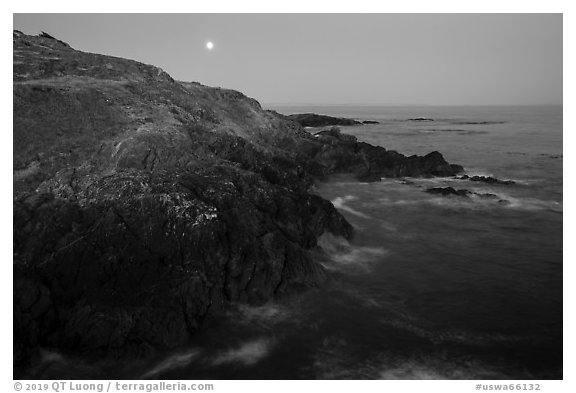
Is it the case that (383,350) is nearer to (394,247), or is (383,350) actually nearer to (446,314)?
(446,314)

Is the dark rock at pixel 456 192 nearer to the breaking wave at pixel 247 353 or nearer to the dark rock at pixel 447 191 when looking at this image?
the dark rock at pixel 447 191

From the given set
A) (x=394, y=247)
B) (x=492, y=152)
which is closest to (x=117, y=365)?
(x=394, y=247)

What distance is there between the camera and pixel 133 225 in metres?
17.8

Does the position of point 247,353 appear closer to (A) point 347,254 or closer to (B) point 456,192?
(A) point 347,254

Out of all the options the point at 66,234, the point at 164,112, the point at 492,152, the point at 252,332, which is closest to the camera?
the point at 252,332

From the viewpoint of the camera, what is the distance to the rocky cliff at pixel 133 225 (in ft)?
49.7

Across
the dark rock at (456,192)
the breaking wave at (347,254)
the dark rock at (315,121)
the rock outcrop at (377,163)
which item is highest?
the dark rock at (315,121)

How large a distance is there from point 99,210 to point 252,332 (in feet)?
30.7

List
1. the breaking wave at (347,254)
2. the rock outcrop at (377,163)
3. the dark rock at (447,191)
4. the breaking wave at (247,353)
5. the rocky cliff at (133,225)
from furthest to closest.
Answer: the rock outcrop at (377,163) → the dark rock at (447,191) → the breaking wave at (347,254) → the rocky cliff at (133,225) → the breaking wave at (247,353)

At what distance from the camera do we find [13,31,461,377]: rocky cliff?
49.7ft

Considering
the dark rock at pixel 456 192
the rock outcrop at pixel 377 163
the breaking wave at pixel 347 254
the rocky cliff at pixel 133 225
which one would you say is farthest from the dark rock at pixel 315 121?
the breaking wave at pixel 347 254

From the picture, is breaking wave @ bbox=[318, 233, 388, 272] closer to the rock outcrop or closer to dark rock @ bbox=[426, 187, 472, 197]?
dark rock @ bbox=[426, 187, 472, 197]

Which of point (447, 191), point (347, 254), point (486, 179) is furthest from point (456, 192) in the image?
point (347, 254)
